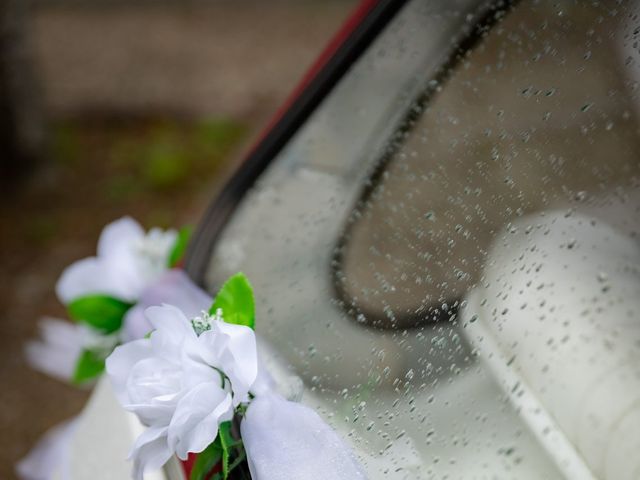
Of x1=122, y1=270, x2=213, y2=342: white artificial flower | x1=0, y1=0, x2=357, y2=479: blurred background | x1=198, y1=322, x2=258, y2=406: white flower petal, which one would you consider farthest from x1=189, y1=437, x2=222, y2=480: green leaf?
x1=0, y1=0, x2=357, y2=479: blurred background

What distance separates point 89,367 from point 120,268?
0.80 ft

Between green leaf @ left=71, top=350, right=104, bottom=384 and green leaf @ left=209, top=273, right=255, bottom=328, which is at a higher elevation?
green leaf @ left=71, top=350, right=104, bottom=384

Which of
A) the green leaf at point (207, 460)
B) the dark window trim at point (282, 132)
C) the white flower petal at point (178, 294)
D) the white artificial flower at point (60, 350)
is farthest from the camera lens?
the white artificial flower at point (60, 350)

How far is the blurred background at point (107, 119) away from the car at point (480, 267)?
2.18 m

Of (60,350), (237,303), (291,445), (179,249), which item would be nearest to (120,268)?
(179,249)

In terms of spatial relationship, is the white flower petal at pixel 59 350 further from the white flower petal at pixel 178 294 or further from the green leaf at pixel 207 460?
the green leaf at pixel 207 460

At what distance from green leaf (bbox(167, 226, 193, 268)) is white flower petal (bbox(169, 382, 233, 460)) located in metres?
0.75

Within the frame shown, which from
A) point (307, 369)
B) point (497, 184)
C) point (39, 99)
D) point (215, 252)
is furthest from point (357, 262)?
point (39, 99)

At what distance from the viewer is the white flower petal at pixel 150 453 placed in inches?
46.9

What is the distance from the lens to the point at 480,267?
1.22 meters

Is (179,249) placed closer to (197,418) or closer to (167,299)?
(167,299)

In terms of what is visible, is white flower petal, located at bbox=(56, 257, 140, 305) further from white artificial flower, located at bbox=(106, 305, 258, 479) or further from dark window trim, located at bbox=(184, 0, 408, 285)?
white artificial flower, located at bbox=(106, 305, 258, 479)

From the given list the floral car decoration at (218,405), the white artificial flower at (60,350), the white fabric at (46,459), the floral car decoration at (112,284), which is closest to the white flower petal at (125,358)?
the floral car decoration at (218,405)

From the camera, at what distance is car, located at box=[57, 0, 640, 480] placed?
3.68 feet
